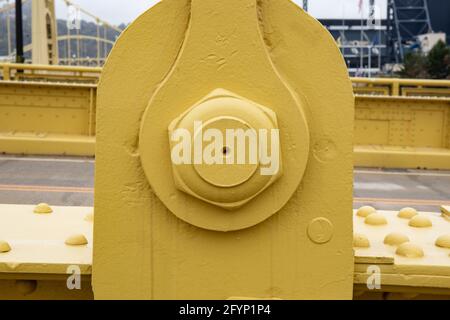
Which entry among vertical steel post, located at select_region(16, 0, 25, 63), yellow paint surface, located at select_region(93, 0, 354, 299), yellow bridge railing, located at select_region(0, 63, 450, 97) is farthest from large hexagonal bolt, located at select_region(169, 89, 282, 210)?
vertical steel post, located at select_region(16, 0, 25, 63)

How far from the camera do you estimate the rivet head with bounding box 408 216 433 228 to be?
84.1 inches

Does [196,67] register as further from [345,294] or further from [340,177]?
[345,294]

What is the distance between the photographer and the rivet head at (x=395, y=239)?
181cm

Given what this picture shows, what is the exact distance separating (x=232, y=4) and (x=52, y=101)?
346 inches

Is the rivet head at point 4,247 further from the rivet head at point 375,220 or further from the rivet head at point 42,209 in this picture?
the rivet head at point 375,220

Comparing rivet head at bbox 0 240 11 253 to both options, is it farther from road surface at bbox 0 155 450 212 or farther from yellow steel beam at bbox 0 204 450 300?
road surface at bbox 0 155 450 212

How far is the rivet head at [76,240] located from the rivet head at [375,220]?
1.16 m

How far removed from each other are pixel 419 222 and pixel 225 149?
1.18m

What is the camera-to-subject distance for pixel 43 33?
2267 centimetres

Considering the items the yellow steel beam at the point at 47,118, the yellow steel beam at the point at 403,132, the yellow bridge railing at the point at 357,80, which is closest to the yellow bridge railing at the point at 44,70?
the yellow bridge railing at the point at 357,80

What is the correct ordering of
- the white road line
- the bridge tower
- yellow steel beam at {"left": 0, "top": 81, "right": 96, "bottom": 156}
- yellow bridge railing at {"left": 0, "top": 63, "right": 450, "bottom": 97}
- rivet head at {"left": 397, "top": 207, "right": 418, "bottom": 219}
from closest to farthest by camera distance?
rivet head at {"left": 397, "top": 207, "right": 418, "bottom": 219} < the white road line < yellow bridge railing at {"left": 0, "top": 63, "right": 450, "bottom": 97} < yellow steel beam at {"left": 0, "top": 81, "right": 96, "bottom": 156} < the bridge tower

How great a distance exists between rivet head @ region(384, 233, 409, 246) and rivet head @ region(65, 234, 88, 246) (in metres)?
1.06

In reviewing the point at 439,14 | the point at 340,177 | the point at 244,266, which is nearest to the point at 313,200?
the point at 340,177

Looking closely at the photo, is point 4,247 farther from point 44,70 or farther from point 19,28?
point 19,28
